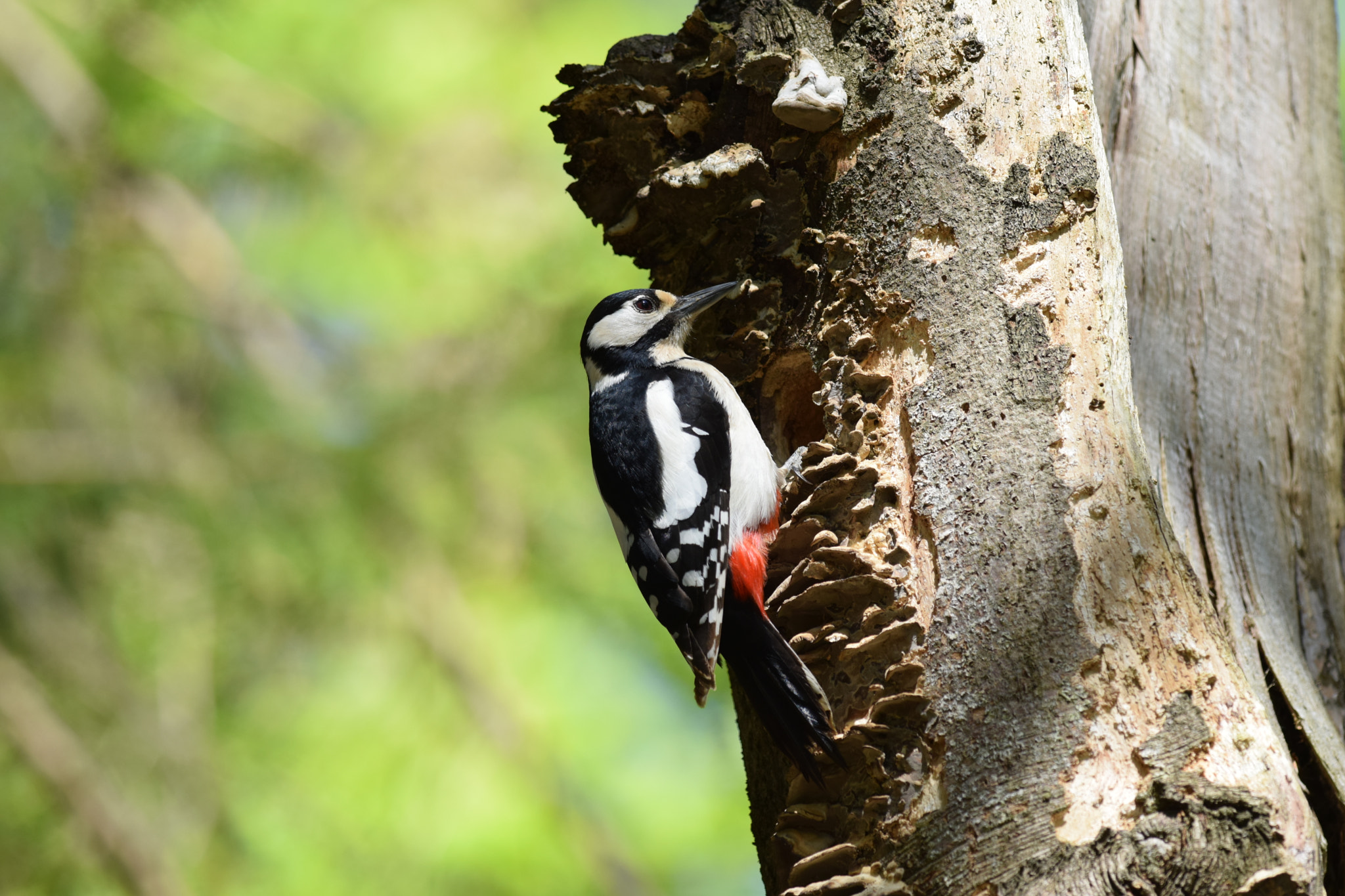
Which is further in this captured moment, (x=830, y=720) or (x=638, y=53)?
(x=638, y=53)

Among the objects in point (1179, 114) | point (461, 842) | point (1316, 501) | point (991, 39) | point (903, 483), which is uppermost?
point (991, 39)

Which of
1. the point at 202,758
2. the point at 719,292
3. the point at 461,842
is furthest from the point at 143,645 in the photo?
the point at 719,292

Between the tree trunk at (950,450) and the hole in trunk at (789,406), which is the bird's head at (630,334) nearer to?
the hole in trunk at (789,406)

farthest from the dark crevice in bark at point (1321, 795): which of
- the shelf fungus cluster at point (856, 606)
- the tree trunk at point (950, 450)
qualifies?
the shelf fungus cluster at point (856, 606)

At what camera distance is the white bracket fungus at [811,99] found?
2.20 metres

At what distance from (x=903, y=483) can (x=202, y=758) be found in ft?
11.5

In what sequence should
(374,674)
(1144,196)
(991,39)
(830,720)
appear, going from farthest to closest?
(374,674) < (1144,196) < (991,39) < (830,720)

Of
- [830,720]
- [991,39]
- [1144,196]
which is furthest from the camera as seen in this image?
[1144,196]

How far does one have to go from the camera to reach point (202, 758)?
174 inches

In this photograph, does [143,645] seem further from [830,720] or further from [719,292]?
[830,720]

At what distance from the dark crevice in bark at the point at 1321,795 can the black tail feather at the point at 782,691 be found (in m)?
0.76

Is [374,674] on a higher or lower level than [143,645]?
lower

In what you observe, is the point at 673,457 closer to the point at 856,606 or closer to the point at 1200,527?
the point at 856,606

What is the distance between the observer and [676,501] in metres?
2.67
